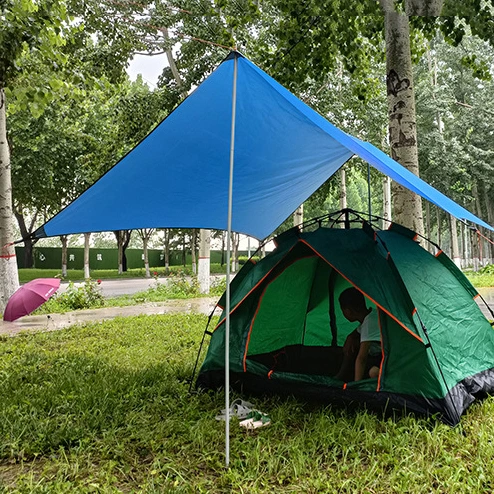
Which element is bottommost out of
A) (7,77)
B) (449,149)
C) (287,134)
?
(287,134)

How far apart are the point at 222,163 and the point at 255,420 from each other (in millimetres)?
1980

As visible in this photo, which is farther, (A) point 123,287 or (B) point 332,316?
(A) point 123,287

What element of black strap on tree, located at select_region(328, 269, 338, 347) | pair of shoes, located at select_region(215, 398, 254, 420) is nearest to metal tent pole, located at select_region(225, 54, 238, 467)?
pair of shoes, located at select_region(215, 398, 254, 420)

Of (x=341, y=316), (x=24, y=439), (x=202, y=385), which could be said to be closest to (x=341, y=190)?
(x=341, y=316)

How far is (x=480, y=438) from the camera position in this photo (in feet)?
10.2

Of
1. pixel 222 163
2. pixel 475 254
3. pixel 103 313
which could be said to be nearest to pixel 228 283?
pixel 222 163

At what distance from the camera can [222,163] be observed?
401 cm

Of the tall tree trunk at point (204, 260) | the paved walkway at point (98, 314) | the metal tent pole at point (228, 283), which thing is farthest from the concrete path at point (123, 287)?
the metal tent pole at point (228, 283)

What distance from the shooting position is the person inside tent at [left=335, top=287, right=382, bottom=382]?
397 cm

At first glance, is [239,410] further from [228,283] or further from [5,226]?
[5,226]

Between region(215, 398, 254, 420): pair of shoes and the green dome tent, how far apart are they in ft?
0.89

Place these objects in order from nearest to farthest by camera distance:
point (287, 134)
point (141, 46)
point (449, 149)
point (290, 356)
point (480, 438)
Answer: point (480, 438)
point (287, 134)
point (290, 356)
point (141, 46)
point (449, 149)

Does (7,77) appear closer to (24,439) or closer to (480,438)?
(24,439)

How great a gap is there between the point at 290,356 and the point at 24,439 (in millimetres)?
2410
